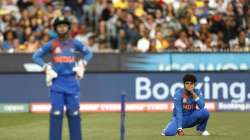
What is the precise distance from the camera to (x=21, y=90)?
74.5 feet

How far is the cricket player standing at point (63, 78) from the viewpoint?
461 inches

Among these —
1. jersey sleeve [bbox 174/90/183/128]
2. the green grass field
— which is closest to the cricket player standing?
the green grass field

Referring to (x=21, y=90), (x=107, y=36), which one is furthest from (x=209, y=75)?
(x=21, y=90)

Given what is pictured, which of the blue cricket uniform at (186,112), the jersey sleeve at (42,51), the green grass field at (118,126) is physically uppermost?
the jersey sleeve at (42,51)

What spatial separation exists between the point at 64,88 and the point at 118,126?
6148mm

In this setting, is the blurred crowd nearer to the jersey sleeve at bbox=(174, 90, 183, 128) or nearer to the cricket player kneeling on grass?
the cricket player kneeling on grass

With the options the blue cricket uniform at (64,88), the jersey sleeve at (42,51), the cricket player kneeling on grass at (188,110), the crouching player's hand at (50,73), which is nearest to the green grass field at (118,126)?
the cricket player kneeling on grass at (188,110)

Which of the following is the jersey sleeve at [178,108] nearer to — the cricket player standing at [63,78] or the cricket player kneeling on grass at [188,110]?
the cricket player kneeling on grass at [188,110]

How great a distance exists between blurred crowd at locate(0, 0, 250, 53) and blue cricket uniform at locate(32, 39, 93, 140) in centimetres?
1186

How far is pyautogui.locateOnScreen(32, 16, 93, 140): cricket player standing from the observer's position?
11719 mm

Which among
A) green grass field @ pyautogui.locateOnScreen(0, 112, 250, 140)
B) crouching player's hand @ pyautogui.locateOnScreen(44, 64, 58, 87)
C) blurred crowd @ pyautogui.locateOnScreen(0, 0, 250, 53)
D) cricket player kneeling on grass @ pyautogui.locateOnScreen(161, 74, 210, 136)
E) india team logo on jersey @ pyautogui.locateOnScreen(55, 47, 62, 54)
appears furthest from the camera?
blurred crowd @ pyautogui.locateOnScreen(0, 0, 250, 53)

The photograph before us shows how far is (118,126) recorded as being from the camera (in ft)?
58.3

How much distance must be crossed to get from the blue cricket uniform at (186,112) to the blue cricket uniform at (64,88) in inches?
133

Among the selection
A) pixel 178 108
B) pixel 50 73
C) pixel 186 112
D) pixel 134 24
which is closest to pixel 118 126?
pixel 186 112
